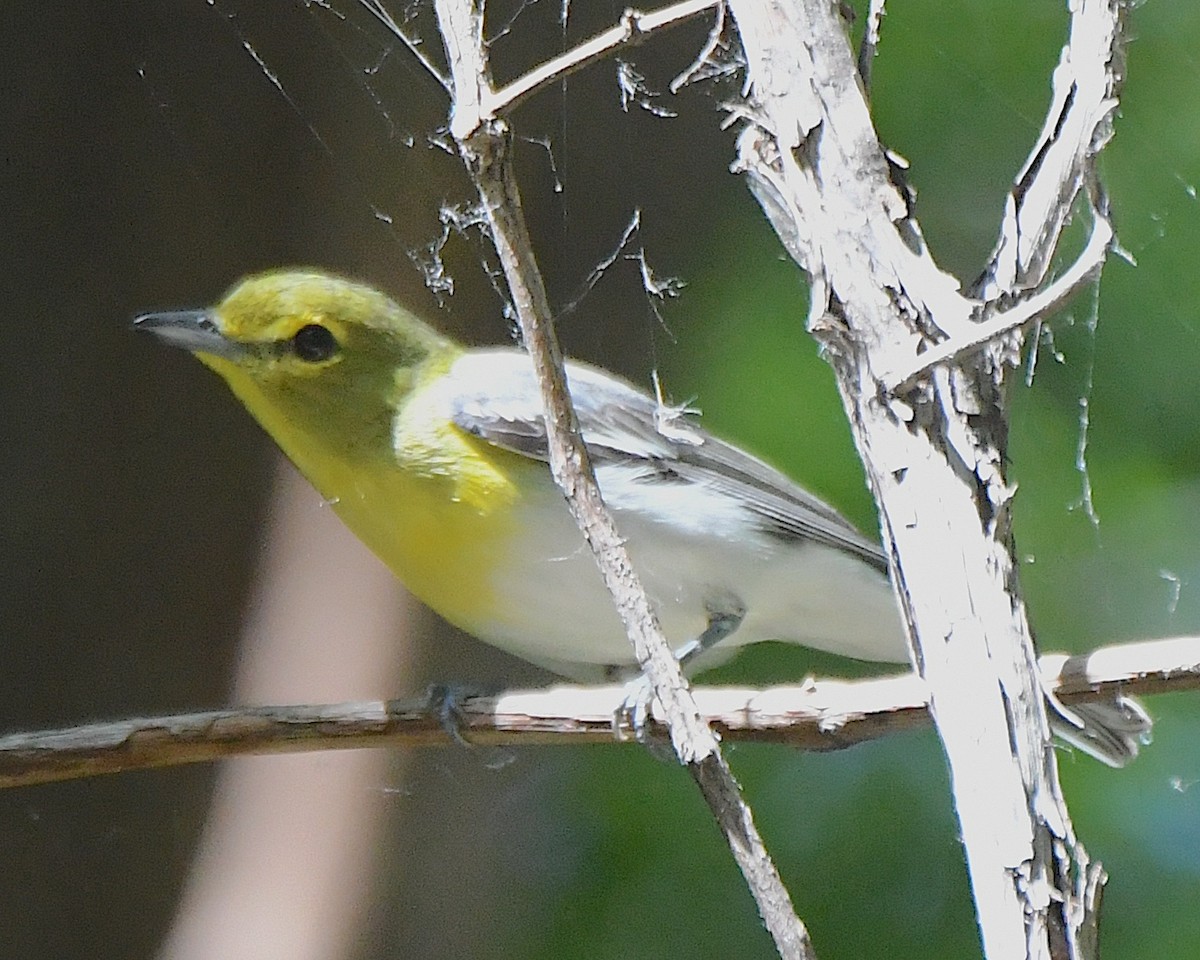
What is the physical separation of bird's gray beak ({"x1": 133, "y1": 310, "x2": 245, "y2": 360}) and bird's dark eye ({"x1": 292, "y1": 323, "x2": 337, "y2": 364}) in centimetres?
4

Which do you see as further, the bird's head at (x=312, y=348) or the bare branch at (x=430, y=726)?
the bird's head at (x=312, y=348)

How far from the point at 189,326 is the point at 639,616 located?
45 centimetres

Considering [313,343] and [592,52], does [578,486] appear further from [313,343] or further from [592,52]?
[313,343]

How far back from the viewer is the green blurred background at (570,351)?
102cm

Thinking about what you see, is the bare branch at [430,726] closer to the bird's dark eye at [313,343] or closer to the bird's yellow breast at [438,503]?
the bird's yellow breast at [438,503]

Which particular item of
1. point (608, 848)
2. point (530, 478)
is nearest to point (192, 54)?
point (530, 478)

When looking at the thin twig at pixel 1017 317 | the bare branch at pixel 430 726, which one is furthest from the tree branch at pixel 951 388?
the bare branch at pixel 430 726

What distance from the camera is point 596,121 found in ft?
3.52

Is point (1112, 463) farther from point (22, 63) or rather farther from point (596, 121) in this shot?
point (22, 63)

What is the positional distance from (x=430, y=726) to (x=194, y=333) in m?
0.30

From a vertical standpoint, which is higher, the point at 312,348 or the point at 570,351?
the point at 570,351

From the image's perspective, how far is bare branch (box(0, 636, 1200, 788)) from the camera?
73 cm

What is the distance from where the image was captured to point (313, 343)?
2.95ft

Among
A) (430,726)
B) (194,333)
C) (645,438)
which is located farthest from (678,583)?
(194,333)
